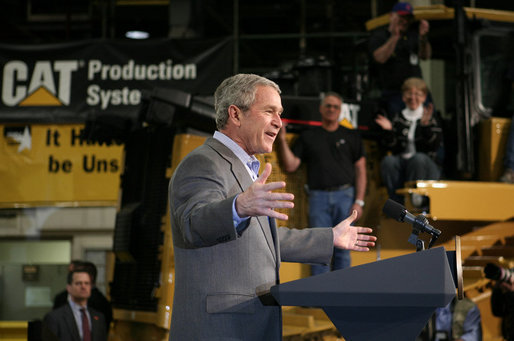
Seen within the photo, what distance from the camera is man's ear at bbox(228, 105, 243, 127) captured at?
2.82m

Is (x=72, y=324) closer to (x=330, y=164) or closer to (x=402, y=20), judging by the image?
(x=330, y=164)

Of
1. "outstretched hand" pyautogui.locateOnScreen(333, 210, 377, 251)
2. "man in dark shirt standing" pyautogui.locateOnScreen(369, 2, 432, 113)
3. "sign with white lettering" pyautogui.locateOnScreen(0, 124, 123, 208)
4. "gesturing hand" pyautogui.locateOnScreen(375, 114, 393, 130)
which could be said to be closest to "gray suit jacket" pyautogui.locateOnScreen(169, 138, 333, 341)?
"outstretched hand" pyautogui.locateOnScreen(333, 210, 377, 251)

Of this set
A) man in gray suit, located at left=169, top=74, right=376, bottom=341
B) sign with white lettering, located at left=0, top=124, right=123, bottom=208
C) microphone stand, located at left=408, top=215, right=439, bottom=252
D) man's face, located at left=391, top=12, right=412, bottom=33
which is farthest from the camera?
sign with white lettering, located at left=0, top=124, right=123, bottom=208

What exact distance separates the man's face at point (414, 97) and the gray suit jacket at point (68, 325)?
351 cm

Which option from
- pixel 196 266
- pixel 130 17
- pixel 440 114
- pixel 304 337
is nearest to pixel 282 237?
pixel 196 266

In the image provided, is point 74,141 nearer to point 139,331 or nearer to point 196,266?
point 139,331

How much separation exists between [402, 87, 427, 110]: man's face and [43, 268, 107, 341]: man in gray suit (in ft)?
11.3

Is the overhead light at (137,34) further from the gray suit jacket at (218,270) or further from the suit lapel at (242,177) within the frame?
the gray suit jacket at (218,270)

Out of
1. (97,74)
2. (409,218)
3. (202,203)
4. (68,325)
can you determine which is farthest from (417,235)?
(97,74)

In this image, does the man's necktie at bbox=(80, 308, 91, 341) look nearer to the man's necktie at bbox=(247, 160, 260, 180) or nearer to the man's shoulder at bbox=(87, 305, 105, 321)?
the man's shoulder at bbox=(87, 305, 105, 321)

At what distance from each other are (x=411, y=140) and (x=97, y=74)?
4.68 m

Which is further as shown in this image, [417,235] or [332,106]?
[332,106]

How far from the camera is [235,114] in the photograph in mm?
2832

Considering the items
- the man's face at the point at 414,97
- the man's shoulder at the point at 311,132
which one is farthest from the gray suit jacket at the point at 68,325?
the man's face at the point at 414,97
